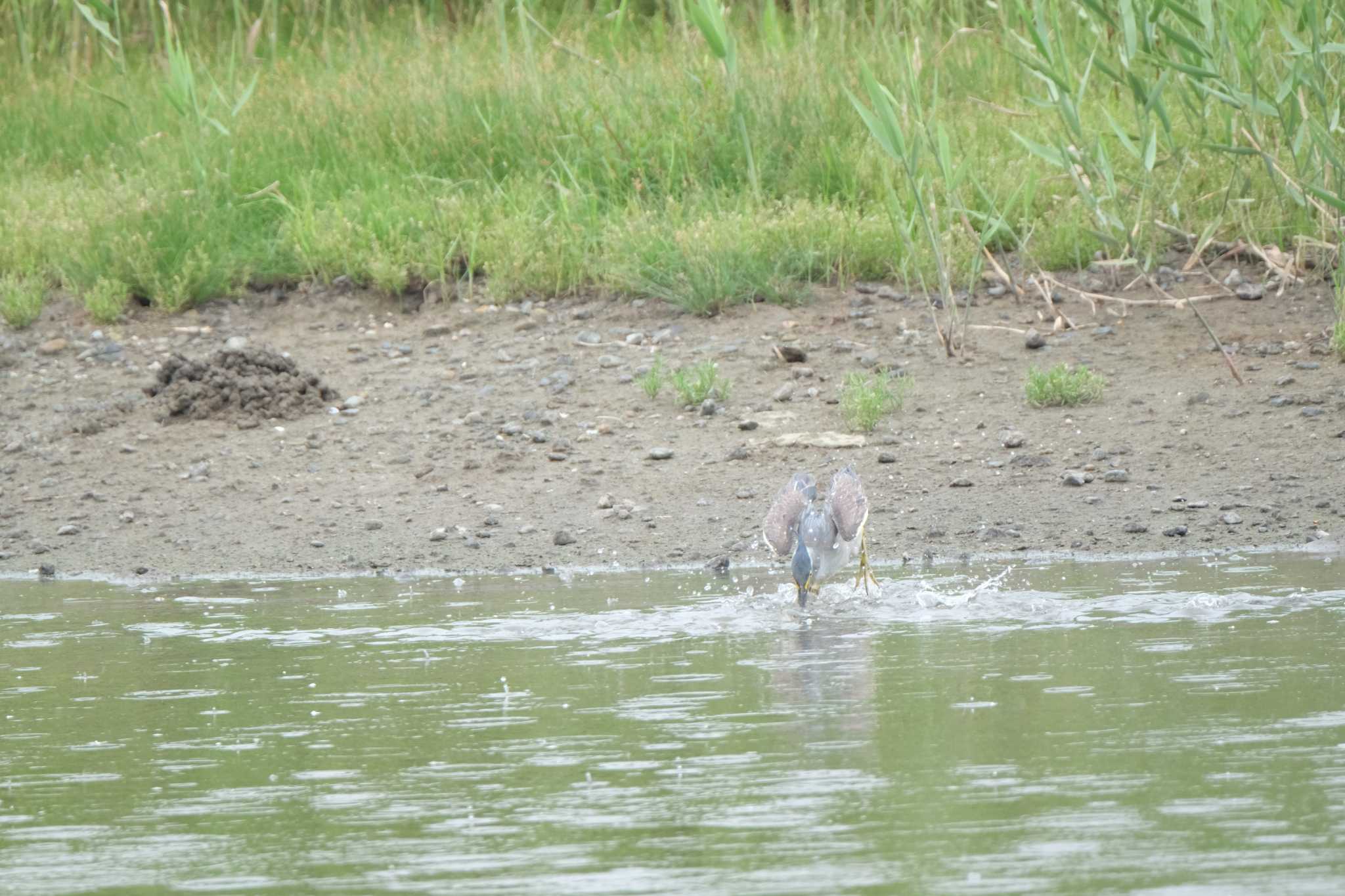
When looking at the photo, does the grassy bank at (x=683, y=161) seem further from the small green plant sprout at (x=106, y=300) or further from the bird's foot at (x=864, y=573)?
the bird's foot at (x=864, y=573)

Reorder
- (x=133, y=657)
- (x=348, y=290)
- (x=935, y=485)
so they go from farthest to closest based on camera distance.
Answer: (x=348, y=290) < (x=935, y=485) < (x=133, y=657)

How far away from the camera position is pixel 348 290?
34.2 ft

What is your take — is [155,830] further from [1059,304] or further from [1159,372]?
[1059,304]

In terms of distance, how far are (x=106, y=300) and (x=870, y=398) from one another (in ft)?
14.6

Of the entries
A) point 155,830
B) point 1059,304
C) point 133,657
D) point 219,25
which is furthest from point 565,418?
point 219,25

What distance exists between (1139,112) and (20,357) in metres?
5.97

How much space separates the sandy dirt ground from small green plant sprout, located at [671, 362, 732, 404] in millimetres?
88

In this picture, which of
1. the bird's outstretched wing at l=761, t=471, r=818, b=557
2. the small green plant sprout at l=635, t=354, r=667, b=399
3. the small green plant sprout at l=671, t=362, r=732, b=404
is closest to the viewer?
the bird's outstretched wing at l=761, t=471, r=818, b=557

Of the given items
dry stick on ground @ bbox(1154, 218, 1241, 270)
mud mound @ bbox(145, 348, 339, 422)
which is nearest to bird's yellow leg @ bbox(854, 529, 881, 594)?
dry stick on ground @ bbox(1154, 218, 1241, 270)

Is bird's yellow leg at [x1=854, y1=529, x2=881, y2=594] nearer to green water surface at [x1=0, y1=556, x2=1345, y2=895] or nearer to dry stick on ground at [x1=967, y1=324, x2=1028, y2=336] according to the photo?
green water surface at [x1=0, y1=556, x2=1345, y2=895]

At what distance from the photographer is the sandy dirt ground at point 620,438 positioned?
24.4 feet

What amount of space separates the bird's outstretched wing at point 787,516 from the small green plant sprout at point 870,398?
1613 mm

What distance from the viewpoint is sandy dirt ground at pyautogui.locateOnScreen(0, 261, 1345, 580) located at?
24.4ft

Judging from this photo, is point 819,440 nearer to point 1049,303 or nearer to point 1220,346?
point 1049,303
